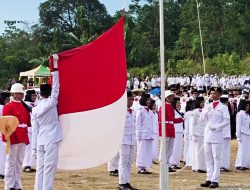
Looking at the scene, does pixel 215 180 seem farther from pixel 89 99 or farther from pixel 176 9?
pixel 176 9

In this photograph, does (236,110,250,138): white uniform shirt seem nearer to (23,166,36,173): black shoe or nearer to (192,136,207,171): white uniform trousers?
(192,136,207,171): white uniform trousers

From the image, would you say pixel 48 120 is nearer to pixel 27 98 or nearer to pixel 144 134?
pixel 27 98

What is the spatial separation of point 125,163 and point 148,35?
5250cm

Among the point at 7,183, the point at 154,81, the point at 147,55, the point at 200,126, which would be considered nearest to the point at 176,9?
the point at 147,55

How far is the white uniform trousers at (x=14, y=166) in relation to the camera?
1055cm

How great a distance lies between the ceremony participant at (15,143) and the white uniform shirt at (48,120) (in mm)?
1700

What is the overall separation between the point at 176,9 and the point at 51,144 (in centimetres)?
6336

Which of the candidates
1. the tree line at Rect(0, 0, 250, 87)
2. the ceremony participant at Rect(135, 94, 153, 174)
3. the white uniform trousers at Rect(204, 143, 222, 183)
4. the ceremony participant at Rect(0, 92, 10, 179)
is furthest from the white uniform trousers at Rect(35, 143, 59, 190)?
the tree line at Rect(0, 0, 250, 87)

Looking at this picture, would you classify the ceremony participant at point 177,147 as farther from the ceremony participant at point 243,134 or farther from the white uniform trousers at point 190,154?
the ceremony participant at point 243,134

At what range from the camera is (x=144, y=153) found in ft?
46.8

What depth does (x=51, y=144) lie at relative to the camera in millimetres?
8711

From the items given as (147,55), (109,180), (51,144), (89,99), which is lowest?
(109,180)

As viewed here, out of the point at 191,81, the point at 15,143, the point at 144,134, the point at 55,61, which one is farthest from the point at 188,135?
the point at 191,81

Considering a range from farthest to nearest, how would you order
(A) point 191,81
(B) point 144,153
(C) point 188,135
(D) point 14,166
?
(A) point 191,81, (C) point 188,135, (B) point 144,153, (D) point 14,166
